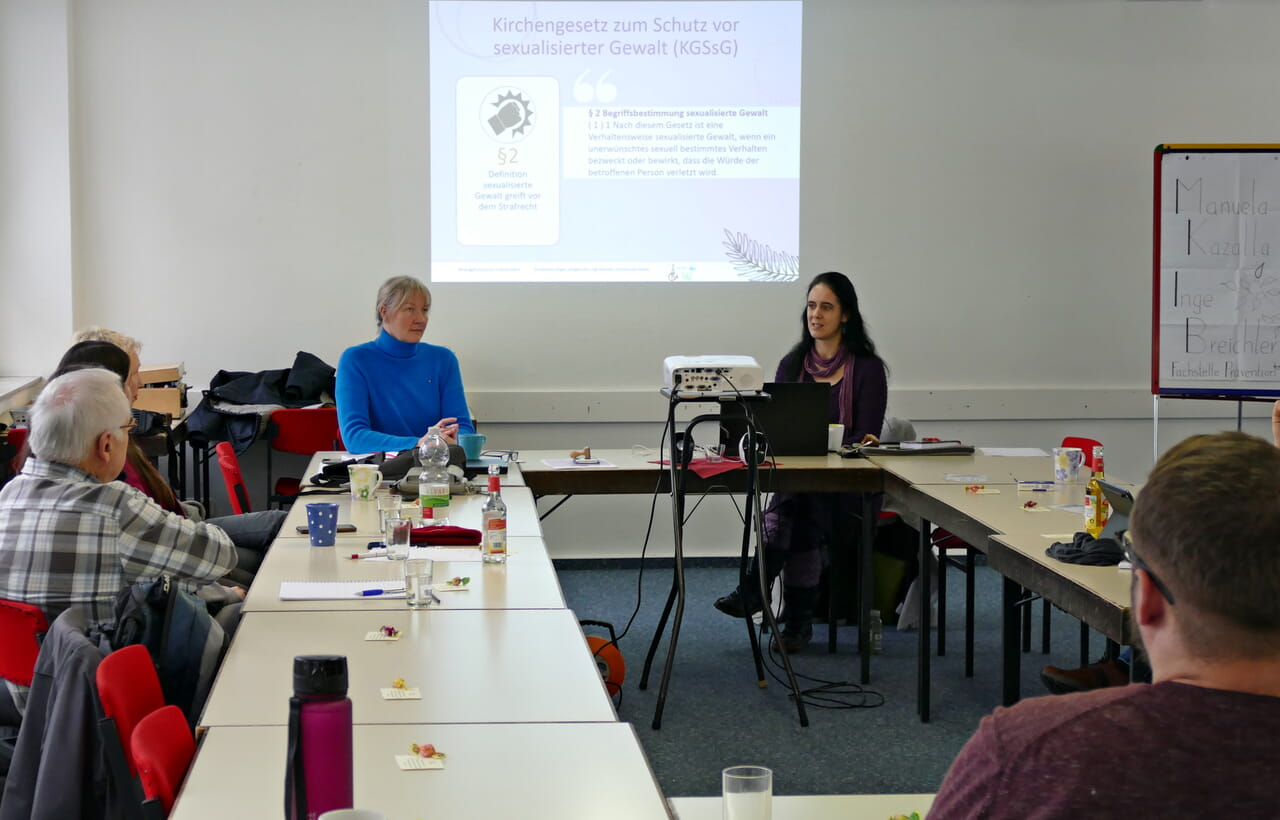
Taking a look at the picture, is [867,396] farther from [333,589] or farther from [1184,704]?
[1184,704]

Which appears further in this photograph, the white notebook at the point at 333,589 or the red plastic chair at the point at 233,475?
the red plastic chair at the point at 233,475

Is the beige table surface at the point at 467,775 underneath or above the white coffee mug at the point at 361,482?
underneath

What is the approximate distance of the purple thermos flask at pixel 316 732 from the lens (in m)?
1.21

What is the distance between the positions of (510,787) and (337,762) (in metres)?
0.34

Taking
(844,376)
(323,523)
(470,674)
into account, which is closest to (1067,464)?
(844,376)

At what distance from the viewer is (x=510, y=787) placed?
1.51 m

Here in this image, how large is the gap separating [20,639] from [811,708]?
2.50m

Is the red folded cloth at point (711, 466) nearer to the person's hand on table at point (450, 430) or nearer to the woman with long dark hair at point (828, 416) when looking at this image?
the woman with long dark hair at point (828, 416)

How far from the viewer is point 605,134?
5.95 metres

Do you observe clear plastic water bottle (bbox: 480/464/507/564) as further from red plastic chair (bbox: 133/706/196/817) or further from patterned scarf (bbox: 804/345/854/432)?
patterned scarf (bbox: 804/345/854/432)

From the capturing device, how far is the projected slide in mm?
5898

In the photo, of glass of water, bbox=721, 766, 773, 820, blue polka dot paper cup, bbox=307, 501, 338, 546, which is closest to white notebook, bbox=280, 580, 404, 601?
blue polka dot paper cup, bbox=307, 501, 338, 546

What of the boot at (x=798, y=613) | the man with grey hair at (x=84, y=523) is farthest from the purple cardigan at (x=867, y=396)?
the man with grey hair at (x=84, y=523)

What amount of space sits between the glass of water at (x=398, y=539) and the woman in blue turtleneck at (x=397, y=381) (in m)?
1.58
